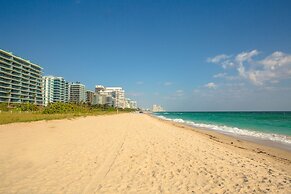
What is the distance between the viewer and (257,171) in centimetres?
779

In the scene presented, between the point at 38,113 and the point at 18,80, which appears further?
the point at 18,80

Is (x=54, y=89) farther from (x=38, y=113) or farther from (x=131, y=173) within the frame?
(x=131, y=173)

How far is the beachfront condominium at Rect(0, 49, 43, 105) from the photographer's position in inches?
3504

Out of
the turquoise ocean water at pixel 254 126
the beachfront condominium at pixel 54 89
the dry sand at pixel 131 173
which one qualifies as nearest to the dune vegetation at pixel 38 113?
the dry sand at pixel 131 173

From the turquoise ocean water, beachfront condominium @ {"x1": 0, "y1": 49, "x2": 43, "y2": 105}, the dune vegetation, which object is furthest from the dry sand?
beachfront condominium @ {"x1": 0, "y1": 49, "x2": 43, "y2": 105}

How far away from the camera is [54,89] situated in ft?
495

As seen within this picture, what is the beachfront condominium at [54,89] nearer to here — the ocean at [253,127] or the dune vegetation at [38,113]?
the dune vegetation at [38,113]

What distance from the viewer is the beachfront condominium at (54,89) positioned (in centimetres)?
14551

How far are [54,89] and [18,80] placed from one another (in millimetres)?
52923

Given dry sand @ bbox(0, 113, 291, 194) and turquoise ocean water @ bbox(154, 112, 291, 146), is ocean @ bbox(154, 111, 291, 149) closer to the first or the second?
turquoise ocean water @ bbox(154, 112, 291, 146)

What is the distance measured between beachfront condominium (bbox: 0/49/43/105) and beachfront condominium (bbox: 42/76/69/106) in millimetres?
26932

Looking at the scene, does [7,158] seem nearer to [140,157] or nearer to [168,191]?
[140,157]

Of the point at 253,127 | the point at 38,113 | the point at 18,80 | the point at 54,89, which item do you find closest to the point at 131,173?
the point at 253,127

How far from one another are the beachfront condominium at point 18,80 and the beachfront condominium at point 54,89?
88.4 ft
